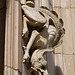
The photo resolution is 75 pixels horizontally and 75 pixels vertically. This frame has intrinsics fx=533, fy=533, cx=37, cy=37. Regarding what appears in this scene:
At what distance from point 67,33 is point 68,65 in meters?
0.33

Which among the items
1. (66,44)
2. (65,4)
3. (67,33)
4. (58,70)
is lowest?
(58,70)

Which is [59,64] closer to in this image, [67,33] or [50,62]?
[50,62]

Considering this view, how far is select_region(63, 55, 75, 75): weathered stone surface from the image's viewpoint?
484 cm

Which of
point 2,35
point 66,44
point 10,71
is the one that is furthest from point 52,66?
point 10,71

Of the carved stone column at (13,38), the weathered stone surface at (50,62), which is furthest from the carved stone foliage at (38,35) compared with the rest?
the weathered stone surface at (50,62)

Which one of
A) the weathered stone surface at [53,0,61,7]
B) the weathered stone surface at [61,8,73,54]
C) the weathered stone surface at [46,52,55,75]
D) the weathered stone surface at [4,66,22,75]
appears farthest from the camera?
the weathered stone surface at [53,0,61,7]

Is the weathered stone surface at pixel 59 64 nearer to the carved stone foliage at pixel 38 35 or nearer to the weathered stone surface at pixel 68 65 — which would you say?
the weathered stone surface at pixel 68 65

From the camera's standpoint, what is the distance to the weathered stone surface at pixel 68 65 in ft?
15.9

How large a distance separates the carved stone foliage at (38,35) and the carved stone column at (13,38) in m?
0.07

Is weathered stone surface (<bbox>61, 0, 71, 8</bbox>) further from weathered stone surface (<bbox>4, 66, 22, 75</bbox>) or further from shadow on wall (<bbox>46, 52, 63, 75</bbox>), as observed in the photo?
weathered stone surface (<bbox>4, 66, 22, 75</bbox>)

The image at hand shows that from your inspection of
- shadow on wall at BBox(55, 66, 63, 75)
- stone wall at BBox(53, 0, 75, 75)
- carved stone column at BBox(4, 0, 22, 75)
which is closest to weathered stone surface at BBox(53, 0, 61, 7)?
stone wall at BBox(53, 0, 75, 75)

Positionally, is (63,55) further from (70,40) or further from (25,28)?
(25,28)

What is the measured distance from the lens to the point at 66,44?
16.3 feet

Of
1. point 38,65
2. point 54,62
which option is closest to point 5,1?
point 38,65
